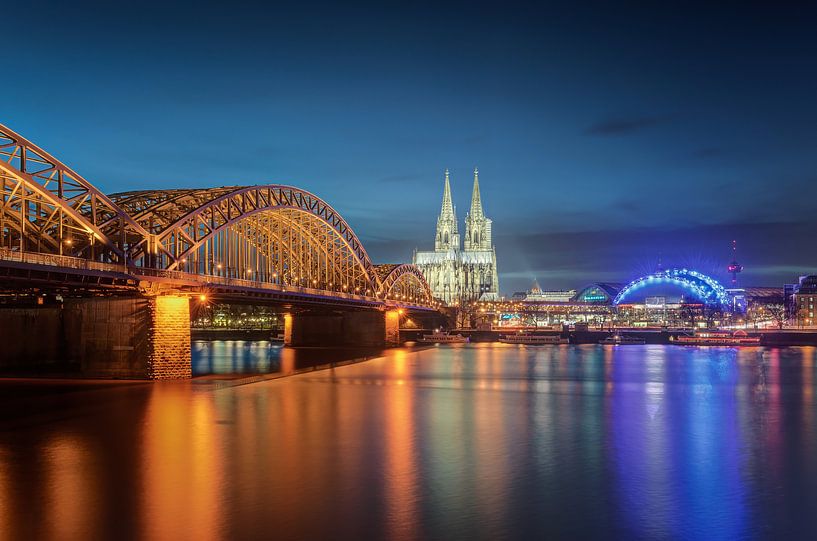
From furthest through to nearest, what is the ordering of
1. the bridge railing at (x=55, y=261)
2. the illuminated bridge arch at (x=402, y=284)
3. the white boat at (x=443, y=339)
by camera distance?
the white boat at (x=443, y=339)
the illuminated bridge arch at (x=402, y=284)
the bridge railing at (x=55, y=261)

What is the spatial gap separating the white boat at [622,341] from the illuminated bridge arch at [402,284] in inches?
1387

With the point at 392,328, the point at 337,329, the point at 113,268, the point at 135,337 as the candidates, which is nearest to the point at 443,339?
the point at 392,328

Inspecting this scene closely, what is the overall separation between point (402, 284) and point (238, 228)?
65623 mm

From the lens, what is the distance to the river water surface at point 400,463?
21.4 m

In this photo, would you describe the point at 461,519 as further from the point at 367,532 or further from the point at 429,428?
the point at 429,428

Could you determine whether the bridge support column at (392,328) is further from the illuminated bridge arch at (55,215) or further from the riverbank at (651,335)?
the illuminated bridge arch at (55,215)

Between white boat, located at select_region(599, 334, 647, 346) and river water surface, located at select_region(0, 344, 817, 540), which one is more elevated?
river water surface, located at select_region(0, 344, 817, 540)

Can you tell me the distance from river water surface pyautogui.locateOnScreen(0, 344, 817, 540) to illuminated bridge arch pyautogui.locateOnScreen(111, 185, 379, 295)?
1334cm

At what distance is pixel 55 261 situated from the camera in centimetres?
4425

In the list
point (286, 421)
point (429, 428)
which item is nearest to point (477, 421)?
point (429, 428)

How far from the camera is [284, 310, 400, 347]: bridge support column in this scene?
11731 cm

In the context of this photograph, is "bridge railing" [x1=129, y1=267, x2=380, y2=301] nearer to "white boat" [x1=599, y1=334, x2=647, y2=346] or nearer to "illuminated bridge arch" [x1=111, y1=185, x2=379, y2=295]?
"illuminated bridge arch" [x1=111, y1=185, x2=379, y2=295]

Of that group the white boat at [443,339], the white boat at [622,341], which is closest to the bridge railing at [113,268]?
the white boat at [443,339]

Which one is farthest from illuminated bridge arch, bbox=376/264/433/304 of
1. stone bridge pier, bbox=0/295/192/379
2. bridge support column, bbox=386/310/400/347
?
stone bridge pier, bbox=0/295/192/379
